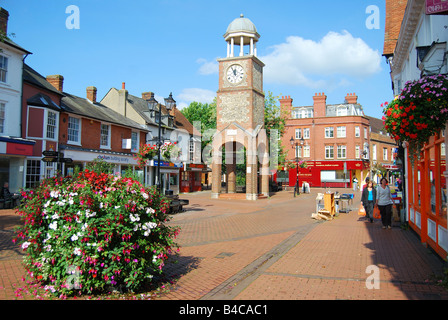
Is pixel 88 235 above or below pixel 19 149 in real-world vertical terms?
below

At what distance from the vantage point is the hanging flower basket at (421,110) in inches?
242

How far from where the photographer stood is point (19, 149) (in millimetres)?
17906

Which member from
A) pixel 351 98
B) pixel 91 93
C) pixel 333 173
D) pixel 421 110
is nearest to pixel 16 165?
pixel 91 93

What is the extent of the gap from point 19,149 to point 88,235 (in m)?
16.3

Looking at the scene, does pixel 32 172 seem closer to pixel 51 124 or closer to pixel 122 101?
pixel 51 124

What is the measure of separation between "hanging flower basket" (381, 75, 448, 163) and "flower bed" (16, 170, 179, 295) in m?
5.29

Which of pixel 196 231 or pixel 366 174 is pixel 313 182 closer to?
pixel 366 174

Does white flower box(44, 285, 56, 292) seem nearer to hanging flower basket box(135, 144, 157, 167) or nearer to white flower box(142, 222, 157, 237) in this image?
white flower box(142, 222, 157, 237)

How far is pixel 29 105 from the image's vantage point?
62.9 feet

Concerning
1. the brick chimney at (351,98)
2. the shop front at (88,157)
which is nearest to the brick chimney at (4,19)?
the shop front at (88,157)

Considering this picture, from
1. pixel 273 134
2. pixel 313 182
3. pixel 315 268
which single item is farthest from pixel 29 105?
pixel 313 182

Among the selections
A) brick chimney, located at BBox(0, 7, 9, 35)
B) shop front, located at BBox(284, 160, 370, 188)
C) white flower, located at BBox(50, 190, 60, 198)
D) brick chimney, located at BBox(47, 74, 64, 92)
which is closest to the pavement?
white flower, located at BBox(50, 190, 60, 198)

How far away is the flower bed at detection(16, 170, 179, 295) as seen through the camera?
15.6 feet

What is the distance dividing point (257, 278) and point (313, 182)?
1855 inches
